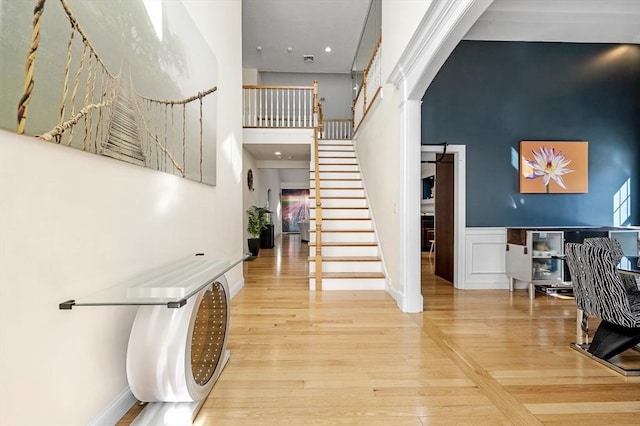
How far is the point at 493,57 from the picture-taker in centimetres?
485

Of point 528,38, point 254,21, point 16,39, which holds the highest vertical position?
point 254,21

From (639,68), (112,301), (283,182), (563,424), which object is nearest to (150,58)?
(112,301)

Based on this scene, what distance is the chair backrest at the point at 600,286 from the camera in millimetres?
2328

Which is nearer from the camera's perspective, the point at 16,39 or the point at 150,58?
the point at 16,39

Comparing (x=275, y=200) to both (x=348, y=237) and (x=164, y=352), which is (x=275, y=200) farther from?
(x=164, y=352)

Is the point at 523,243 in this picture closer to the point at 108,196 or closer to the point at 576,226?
the point at 576,226

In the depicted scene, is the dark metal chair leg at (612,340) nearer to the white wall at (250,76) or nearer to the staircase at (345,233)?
the staircase at (345,233)

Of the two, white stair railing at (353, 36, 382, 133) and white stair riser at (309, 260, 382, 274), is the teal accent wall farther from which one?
white stair riser at (309, 260, 382, 274)

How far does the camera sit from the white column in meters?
3.62

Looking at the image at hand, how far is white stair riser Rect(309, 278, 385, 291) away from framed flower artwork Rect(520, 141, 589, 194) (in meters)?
2.66

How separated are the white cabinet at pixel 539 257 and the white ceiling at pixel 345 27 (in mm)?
2990

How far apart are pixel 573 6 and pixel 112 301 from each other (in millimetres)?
6073

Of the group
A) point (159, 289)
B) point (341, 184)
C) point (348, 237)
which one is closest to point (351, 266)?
point (348, 237)

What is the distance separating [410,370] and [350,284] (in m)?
2.32
